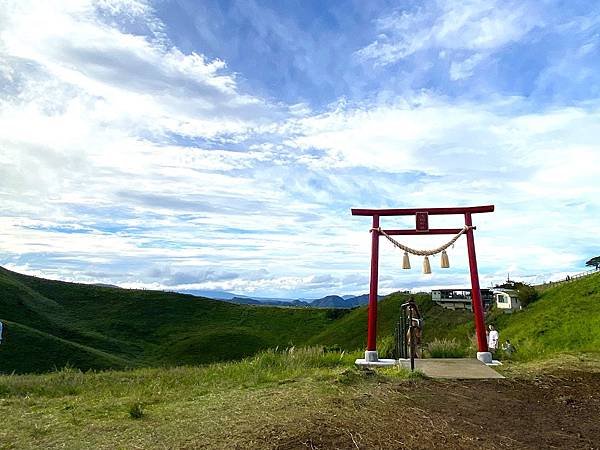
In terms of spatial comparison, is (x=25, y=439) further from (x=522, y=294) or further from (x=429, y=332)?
(x=522, y=294)

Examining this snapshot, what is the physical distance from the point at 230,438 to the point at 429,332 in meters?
44.1

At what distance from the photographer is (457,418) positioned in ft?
23.2

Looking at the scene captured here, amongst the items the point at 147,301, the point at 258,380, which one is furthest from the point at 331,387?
the point at 147,301

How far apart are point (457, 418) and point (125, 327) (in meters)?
59.8

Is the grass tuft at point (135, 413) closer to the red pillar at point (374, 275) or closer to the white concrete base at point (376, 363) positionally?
the white concrete base at point (376, 363)

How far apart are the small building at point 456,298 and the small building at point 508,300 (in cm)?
341

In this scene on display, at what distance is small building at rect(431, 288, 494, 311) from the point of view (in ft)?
181

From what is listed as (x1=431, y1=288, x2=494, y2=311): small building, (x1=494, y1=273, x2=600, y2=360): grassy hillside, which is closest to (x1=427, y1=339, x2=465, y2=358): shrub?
(x1=494, y1=273, x2=600, y2=360): grassy hillside

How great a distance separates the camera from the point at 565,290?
143 ft

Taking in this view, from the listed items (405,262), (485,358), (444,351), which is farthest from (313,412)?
(405,262)

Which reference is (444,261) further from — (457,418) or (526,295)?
(526,295)

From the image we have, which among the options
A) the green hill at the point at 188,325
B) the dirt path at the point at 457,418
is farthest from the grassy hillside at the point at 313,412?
the green hill at the point at 188,325

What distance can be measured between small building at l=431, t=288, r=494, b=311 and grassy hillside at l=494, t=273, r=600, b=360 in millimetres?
7570

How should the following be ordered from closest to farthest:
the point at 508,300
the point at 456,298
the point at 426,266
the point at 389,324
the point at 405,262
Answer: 1. the point at 426,266
2. the point at 405,262
3. the point at 508,300
4. the point at 389,324
5. the point at 456,298
